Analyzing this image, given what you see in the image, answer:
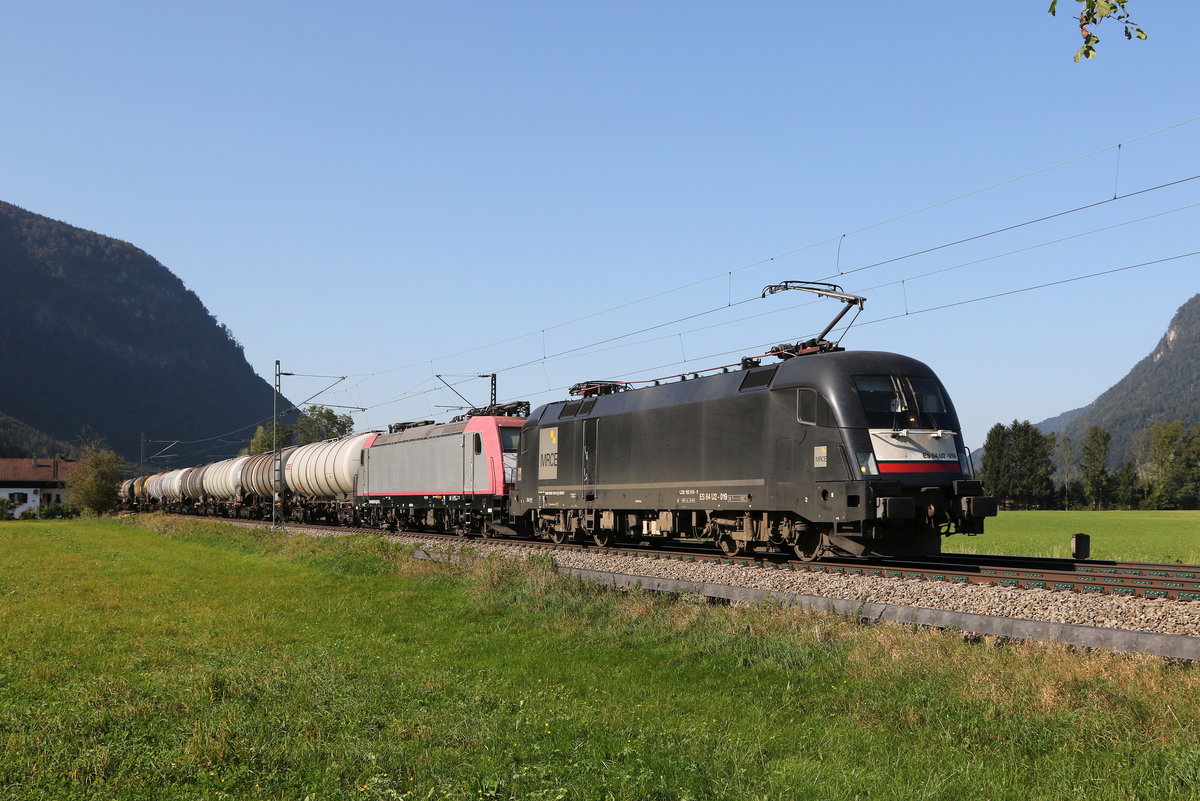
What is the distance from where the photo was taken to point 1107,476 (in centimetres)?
11131

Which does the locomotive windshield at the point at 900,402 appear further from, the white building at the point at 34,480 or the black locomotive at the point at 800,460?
the white building at the point at 34,480

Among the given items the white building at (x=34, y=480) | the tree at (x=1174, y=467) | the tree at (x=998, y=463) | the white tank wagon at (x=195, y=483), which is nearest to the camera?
the white tank wagon at (x=195, y=483)

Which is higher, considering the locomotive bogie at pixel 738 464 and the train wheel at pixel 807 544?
the locomotive bogie at pixel 738 464

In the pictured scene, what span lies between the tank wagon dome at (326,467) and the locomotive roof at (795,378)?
2189 centimetres

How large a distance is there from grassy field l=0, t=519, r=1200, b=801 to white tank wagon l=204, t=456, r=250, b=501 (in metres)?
44.0

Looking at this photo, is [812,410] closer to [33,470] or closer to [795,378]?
[795,378]

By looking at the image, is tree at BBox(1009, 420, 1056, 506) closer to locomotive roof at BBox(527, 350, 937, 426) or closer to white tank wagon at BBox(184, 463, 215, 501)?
white tank wagon at BBox(184, 463, 215, 501)

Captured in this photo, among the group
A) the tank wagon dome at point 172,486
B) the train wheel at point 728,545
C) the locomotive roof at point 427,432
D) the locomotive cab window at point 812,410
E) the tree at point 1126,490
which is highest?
the locomotive roof at point 427,432

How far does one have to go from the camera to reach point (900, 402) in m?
18.0

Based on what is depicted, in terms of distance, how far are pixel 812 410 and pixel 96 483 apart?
71053 mm

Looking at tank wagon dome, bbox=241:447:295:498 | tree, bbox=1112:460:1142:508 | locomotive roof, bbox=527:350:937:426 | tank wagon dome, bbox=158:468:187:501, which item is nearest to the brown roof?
tank wagon dome, bbox=158:468:187:501

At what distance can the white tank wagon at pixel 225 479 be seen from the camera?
57.5m

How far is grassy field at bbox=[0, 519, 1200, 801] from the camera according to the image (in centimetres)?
685

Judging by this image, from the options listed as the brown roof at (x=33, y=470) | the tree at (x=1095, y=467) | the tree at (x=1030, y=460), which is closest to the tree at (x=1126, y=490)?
the tree at (x=1095, y=467)
